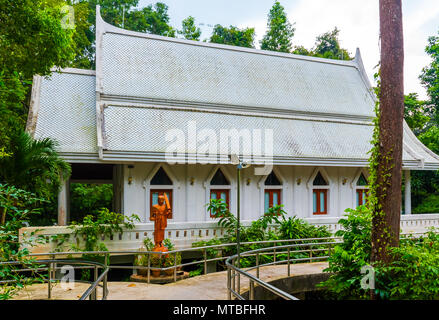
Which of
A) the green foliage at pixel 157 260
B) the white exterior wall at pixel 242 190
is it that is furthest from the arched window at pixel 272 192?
the green foliage at pixel 157 260

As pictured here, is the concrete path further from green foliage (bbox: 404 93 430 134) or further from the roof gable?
green foliage (bbox: 404 93 430 134)

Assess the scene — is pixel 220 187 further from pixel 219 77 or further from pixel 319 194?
pixel 219 77

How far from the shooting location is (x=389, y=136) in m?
6.65

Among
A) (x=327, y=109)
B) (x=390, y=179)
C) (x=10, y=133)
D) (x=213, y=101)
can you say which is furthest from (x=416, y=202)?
(x=10, y=133)

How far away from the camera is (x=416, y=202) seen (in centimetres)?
2400

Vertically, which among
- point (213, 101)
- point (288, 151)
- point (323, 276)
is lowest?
point (323, 276)

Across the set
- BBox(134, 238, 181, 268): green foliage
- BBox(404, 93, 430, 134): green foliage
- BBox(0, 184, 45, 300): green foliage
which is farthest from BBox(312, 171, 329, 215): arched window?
BBox(0, 184, 45, 300): green foliage

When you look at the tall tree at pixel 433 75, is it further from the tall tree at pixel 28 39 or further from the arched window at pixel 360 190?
the tall tree at pixel 28 39

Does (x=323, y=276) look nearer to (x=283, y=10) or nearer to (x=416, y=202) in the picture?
(x=416, y=202)

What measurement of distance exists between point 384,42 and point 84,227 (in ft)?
28.6

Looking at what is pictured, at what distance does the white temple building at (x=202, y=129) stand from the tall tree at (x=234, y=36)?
10940mm

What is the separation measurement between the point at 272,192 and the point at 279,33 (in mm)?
18354

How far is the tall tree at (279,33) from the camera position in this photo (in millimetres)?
29297

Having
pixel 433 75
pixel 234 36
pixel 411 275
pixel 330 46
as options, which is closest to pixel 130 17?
pixel 234 36
